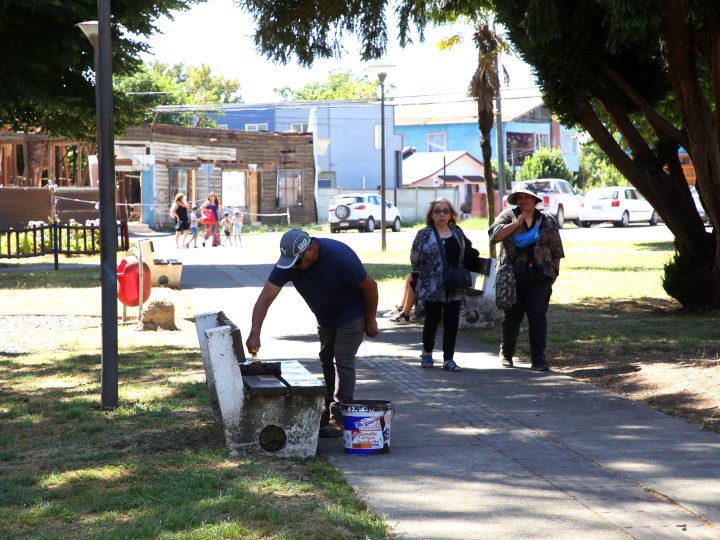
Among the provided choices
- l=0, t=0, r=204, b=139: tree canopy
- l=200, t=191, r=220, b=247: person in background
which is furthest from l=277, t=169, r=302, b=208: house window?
l=0, t=0, r=204, b=139: tree canopy

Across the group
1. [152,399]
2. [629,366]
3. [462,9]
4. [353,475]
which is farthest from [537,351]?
[462,9]

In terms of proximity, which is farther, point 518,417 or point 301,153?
point 301,153

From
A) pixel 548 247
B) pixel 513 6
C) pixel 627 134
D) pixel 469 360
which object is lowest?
pixel 469 360

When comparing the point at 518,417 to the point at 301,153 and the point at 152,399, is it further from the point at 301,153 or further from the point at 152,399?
the point at 301,153

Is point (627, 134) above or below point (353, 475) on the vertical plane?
above

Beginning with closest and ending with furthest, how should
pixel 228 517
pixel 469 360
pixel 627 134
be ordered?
pixel 228 517 → pixel 469 360 → pixel 627 134

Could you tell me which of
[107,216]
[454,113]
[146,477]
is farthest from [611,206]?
[146,477]

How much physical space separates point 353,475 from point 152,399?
9.87 ft

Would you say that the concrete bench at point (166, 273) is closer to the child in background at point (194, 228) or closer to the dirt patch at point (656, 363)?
the dirt patch at point (656, 363)

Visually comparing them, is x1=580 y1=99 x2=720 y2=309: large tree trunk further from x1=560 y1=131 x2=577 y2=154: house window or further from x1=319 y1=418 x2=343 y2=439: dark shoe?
x1=560 y1=131 x2=577 y2=154: house window

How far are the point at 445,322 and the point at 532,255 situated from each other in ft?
3.40

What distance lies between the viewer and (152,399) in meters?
9.16

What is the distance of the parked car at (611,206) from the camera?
44656mm

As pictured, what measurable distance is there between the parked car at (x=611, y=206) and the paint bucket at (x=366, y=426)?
38645 millimetres
